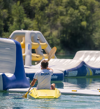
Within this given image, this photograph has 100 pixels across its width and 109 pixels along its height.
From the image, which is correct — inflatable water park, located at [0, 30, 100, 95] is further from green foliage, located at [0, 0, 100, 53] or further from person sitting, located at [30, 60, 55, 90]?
green foliage, located at [0, 0, 100, 53]

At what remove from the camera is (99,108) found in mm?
6129

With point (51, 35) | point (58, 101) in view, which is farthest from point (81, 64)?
point (51, 35)

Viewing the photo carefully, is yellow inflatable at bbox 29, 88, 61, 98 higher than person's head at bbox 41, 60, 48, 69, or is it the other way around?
person's head at bbox 41, 60, 48, 69

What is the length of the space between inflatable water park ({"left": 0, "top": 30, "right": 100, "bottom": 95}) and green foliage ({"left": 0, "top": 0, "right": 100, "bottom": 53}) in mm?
25304

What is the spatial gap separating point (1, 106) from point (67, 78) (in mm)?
7000

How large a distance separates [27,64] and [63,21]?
94.5 feet

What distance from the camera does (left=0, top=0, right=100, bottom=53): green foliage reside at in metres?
43.2

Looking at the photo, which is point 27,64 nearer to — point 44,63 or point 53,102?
point 44,63

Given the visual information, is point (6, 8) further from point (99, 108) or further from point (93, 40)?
point (99, 108)

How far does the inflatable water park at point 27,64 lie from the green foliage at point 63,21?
25.3m

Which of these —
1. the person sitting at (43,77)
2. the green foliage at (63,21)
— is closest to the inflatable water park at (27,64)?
the person sitting at (43,77)

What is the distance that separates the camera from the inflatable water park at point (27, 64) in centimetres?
861

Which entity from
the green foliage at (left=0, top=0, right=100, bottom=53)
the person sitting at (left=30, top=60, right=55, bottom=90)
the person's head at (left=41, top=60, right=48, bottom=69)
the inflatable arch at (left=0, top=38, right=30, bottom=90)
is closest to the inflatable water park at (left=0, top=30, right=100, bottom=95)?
the inflatable arch at (left=0, top=38, right=30, bottom=90)

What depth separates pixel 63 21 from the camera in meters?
43.7
